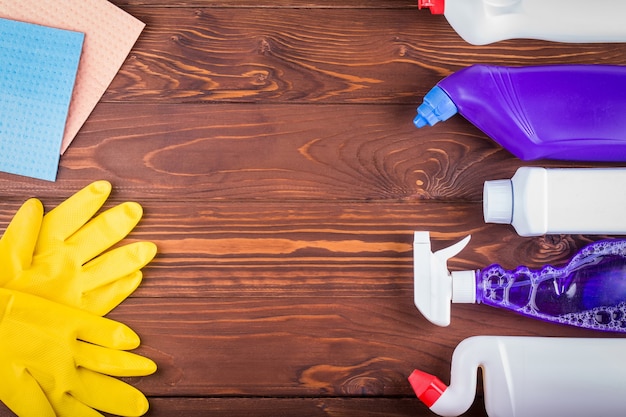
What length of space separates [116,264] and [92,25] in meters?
0.30

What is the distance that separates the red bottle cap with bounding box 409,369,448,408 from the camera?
684 mm

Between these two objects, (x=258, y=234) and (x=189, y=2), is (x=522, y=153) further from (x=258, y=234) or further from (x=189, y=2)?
(x=189, y=2)

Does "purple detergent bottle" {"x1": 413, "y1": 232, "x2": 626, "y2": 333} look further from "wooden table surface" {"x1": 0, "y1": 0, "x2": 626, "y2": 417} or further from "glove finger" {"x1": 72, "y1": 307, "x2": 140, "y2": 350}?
"glove finger" {"x1": 72, "y1": 307, "x2": 140, "y2": 350}

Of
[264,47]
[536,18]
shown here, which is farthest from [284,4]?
[536,18]

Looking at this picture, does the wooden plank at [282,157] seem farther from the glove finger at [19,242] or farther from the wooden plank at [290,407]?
the wooden plank at [290,407]

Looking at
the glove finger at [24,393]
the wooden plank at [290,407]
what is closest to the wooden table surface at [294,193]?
the wooden plank at [290,407]

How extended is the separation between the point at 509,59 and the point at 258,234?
0.38 meters

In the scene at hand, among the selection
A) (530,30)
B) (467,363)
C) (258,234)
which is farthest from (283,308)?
(530,30)

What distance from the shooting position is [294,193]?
29.6 inches

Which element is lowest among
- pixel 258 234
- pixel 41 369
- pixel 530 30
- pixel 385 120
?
pixel 41 369

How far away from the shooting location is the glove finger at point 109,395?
71 cm

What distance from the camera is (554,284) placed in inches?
28.4

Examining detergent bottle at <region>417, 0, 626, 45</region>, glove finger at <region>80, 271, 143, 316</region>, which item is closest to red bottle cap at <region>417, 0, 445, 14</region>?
detergent bottle at <region>417, 0, 626, 45</region>

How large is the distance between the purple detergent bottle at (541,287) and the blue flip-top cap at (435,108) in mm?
135
